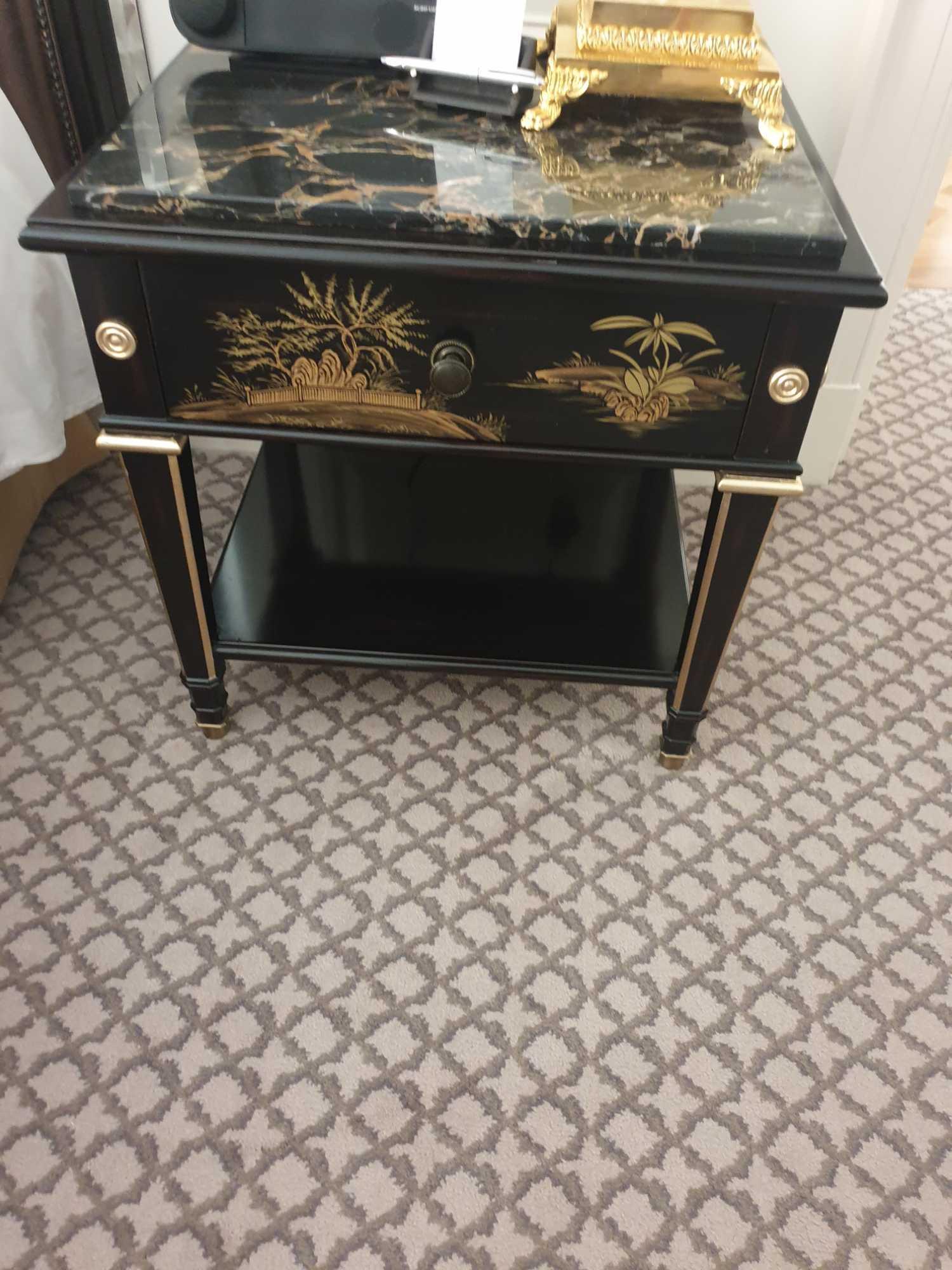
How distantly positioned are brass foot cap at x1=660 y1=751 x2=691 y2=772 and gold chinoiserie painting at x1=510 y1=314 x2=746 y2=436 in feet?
1.35

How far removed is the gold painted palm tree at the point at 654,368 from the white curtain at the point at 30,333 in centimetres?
65

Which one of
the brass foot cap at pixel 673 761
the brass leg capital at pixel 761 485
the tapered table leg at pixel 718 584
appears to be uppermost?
the brass leg capital at pixel 761 485

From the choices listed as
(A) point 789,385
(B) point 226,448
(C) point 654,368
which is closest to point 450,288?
(C) point 654,368

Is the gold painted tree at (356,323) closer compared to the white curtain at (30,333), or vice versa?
the gold painted tree at (356,323)

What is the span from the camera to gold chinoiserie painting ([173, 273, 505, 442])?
0.74 m

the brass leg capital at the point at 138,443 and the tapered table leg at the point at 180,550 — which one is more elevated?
the brass leg capital at the point at 138,443

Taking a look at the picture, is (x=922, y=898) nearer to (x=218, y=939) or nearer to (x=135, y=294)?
(x=218, y=939)

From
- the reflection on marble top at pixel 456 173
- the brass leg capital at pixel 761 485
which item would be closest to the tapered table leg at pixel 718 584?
the brass leg capital at pixel 761 485

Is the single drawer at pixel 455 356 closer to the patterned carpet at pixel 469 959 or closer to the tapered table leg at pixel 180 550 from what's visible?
the tapered table leg at pixel 180 550

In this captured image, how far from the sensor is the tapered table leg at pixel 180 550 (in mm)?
837

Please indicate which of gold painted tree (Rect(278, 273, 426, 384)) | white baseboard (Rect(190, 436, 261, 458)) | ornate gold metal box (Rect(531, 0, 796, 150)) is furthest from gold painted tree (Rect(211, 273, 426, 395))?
white baseboard (Rect(190, 436, 261, 458))

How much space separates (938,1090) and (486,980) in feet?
1.32

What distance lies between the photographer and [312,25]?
86cm

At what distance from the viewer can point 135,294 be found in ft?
2.41
